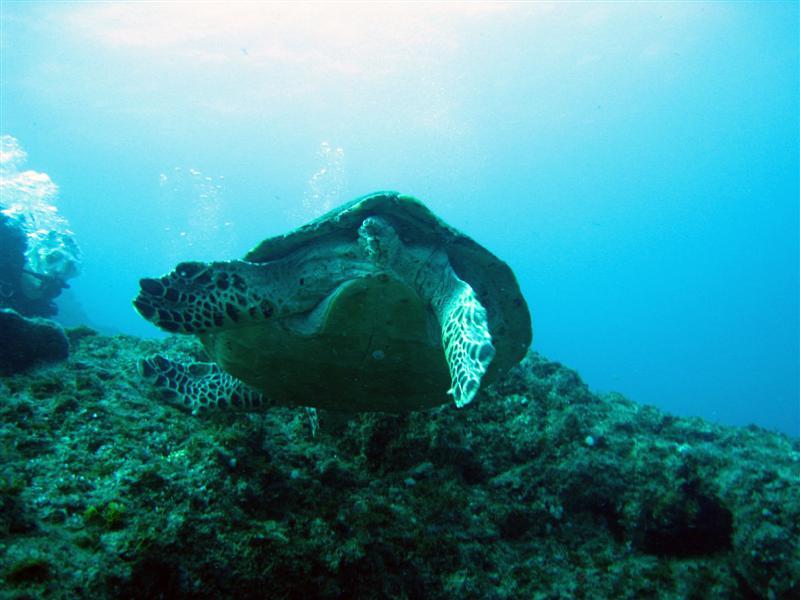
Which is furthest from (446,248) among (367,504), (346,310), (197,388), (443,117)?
(443,117)

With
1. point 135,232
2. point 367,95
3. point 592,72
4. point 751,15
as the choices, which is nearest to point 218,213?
point 135,232

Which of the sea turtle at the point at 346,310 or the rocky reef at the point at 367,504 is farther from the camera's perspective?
the sea turtle at the point at 346,310

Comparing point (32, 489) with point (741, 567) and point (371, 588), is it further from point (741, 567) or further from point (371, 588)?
point (741, 567)

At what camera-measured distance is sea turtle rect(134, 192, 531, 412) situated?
12.1ft

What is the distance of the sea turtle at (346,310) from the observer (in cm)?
370

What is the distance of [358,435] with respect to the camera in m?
4.80

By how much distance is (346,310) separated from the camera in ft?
12.1

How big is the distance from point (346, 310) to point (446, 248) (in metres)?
1.30

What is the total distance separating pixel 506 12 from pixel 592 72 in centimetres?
2144

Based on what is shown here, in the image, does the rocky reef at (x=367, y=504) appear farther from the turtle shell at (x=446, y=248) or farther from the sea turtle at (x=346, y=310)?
the turtle shell at (x=446, y=248)

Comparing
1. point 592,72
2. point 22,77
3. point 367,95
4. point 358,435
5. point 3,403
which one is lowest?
point 3,403

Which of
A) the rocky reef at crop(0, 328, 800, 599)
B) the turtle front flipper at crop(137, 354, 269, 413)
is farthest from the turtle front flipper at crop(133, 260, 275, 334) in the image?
the turtle front flipper at crop(137, 354, 269, 413)

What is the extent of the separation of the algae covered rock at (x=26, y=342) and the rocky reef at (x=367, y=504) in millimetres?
180

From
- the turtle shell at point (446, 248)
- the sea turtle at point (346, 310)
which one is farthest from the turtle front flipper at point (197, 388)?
the turtle shell at point (446, 248)
